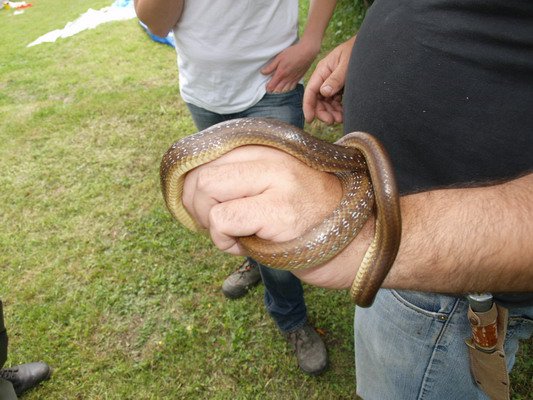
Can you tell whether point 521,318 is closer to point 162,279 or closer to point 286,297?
point 286,297

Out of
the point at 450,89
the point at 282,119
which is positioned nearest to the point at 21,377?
→ the point at 282,119

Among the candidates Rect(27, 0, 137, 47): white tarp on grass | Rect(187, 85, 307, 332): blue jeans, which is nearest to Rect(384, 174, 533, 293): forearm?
Rect(187, 85, 307, 332): blue jeans

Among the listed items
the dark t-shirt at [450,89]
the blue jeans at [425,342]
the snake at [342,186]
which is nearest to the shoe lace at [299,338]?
the blue jeans at [425,342]

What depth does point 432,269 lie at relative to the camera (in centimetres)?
117

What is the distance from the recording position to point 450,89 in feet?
4.91

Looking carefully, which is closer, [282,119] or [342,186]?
[342,186]

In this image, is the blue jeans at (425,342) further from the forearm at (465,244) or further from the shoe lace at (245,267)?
the shoe lace at (245,267)

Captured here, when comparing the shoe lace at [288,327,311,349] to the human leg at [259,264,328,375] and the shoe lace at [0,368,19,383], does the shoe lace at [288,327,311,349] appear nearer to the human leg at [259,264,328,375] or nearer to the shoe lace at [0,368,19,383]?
the human leg at [259,264,328,375]

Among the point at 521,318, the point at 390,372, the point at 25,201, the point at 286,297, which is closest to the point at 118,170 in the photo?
the point at 25,201

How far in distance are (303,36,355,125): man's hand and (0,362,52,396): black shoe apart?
9.58 feet

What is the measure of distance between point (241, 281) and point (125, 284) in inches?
47.6

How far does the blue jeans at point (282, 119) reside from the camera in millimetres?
2875

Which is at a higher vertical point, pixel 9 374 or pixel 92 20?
pixel 9 374

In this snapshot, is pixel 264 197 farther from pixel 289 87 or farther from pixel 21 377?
pixel 21 377
